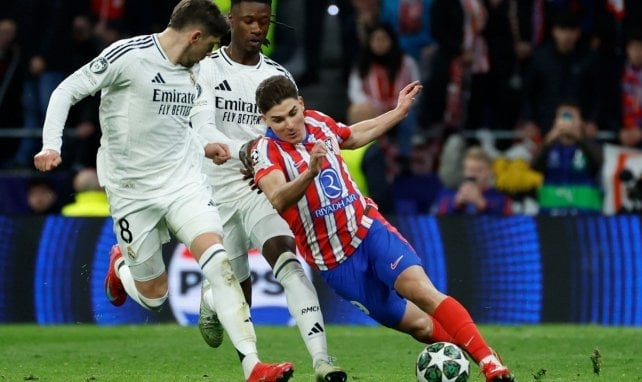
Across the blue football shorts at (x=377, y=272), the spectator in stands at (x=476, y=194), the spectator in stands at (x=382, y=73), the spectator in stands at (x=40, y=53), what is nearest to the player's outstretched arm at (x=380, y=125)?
the blue football shorts at (x=377, y=272)

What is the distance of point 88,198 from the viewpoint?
14812mm

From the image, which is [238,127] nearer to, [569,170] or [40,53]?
[569,170]

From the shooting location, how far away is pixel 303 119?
8.67m

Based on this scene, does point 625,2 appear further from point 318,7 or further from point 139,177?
point 139,177

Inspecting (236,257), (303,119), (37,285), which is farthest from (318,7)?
(303,119)

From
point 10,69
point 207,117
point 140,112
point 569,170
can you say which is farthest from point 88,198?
point 140,112

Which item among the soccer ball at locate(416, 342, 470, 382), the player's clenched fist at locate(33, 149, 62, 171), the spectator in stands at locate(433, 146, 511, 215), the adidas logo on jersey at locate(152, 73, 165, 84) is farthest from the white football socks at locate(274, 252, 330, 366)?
the spectator in stands at locate(433, 146, 511, 215)

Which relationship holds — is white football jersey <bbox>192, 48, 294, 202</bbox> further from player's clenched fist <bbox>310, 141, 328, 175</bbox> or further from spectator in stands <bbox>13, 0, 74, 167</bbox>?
spectator in stands <bbox>13, 0, 74, 167</bbox>

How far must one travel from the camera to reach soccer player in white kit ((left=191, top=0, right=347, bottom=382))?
30.9ft

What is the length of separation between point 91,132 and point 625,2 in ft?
19.5

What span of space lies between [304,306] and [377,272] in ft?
1.80

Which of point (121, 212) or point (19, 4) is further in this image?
point (19, 4)

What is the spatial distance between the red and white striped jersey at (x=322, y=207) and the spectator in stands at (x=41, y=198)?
22.6 ft

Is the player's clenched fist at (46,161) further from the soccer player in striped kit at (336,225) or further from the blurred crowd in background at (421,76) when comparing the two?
the blurred crowd in background at (421,76)
